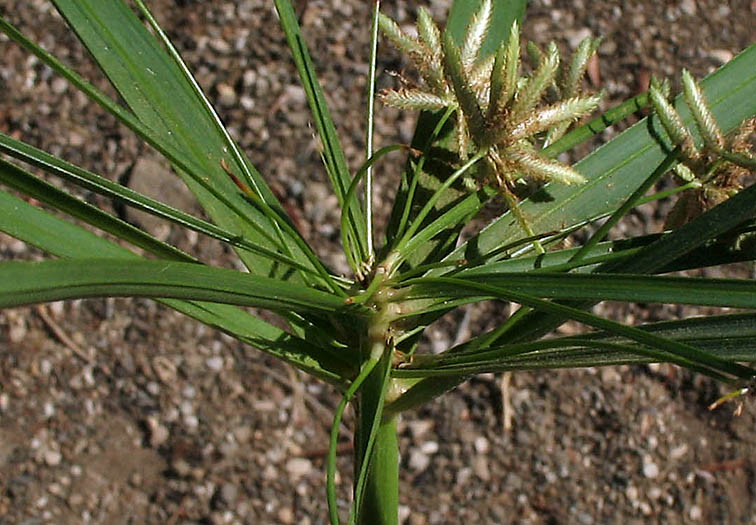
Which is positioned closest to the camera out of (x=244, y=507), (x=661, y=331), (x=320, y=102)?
(x=661, y=331)

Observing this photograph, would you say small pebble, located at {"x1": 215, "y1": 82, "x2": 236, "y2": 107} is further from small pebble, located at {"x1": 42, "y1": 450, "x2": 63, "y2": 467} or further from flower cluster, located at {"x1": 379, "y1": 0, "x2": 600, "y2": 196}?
flower cluster, located at {"x1": 379, "y1": 0, "x2": 600, "y2": 196}

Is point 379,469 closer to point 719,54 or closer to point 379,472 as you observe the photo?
point 379,472

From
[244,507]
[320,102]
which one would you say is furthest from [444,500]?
[320,102]

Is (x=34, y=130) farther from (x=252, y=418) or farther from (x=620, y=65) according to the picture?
(x=620, y=65)

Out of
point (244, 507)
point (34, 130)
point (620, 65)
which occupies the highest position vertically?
point (620, 65)

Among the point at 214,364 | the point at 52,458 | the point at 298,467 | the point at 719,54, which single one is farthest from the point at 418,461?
the point at 719,54

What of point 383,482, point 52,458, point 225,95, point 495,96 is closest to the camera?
point 495,96

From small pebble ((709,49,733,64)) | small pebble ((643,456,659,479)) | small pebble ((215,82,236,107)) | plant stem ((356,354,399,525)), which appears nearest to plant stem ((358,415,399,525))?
plant stem ((356,354,399,525))

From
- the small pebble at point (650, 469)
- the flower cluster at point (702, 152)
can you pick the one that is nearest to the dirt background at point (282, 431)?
the small pebble at point (650, 469)
